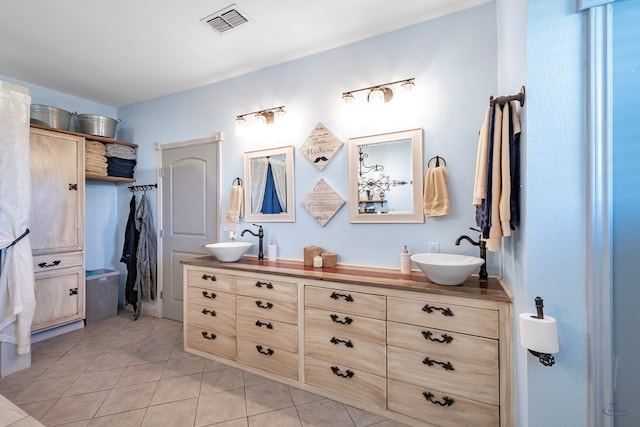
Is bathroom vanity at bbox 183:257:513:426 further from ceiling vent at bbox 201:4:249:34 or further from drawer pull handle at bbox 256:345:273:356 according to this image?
ceiling vent at bbox 201:4:249:34

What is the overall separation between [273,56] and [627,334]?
297cm

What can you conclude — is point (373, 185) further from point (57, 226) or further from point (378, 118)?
point (57, 226)

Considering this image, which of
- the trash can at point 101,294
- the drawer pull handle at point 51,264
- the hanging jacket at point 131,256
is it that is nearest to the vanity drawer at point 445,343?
the hanging jacket at point 131,256

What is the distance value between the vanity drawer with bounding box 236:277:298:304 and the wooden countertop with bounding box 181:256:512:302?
8 centimetres

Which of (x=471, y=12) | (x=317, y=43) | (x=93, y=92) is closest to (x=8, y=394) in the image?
(x=93, y=92)

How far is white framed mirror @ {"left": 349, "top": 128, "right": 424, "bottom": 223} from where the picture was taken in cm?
216

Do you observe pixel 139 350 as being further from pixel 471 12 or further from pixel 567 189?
pixel 471 12

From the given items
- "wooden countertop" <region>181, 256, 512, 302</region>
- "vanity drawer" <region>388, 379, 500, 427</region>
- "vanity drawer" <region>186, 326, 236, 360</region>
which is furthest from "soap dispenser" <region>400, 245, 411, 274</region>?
"vanity drawer" <region>186, 326, 236, 360</region>

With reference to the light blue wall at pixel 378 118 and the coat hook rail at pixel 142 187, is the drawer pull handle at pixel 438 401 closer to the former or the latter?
the light blue wall at pixel 378 118

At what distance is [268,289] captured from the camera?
2.21 m

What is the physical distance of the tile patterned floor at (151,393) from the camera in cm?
177

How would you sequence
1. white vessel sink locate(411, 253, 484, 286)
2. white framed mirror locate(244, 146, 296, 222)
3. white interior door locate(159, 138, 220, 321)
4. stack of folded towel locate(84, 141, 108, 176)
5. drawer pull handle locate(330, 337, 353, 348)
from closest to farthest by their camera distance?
white vessel sink locate(411, 253, 484, 286), drawer pull handle locate(330, 337, 353, 348), white framed mirror locate(244, 146, 296, 222), white interior door locate(159, 138, 220, 321), stack of folded towel locate(84, 141, 108, 176)

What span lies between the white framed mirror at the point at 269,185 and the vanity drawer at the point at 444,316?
1.33 metres

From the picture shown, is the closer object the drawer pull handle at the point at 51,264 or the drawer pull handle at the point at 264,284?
the drawer pull handle at the point at 264,284
